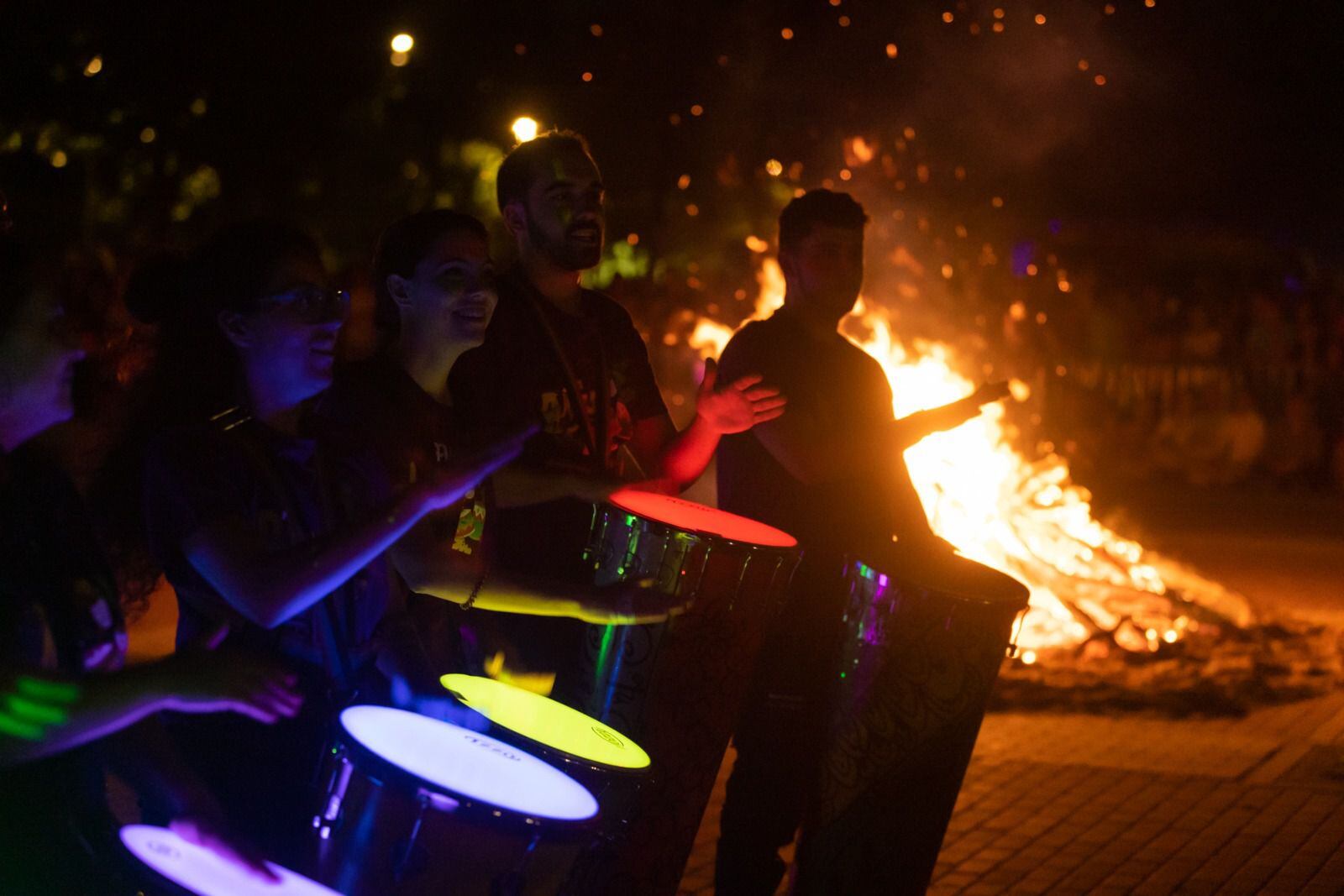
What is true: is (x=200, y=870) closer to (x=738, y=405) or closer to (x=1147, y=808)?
(x=738, y=405)

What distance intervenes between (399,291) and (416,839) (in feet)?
4.79

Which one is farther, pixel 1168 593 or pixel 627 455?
pixel 1168 593

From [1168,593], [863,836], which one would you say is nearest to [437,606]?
[863,836]

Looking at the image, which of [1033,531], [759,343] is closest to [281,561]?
[759,343]

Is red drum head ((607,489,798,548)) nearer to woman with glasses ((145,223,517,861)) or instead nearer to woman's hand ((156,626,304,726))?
woman with glasses ((145,223,517,861))

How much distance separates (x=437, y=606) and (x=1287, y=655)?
6206 millimetres

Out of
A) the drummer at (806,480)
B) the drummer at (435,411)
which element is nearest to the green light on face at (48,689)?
the drummer at (435,411)

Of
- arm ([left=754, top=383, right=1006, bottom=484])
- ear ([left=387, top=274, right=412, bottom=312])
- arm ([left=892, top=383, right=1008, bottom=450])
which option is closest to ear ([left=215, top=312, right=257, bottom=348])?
ear ([left=387, top=274, right=412, bottom=312])

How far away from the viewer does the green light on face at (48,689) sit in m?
1.88

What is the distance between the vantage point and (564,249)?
362 centimetres

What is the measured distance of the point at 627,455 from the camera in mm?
3711

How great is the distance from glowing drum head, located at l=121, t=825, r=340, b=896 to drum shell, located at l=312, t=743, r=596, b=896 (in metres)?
0.13

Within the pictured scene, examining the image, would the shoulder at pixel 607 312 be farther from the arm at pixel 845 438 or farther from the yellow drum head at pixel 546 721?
the yellow drum head at pixel 546 721

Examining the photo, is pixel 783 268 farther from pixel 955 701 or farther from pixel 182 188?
pixel 182 188
